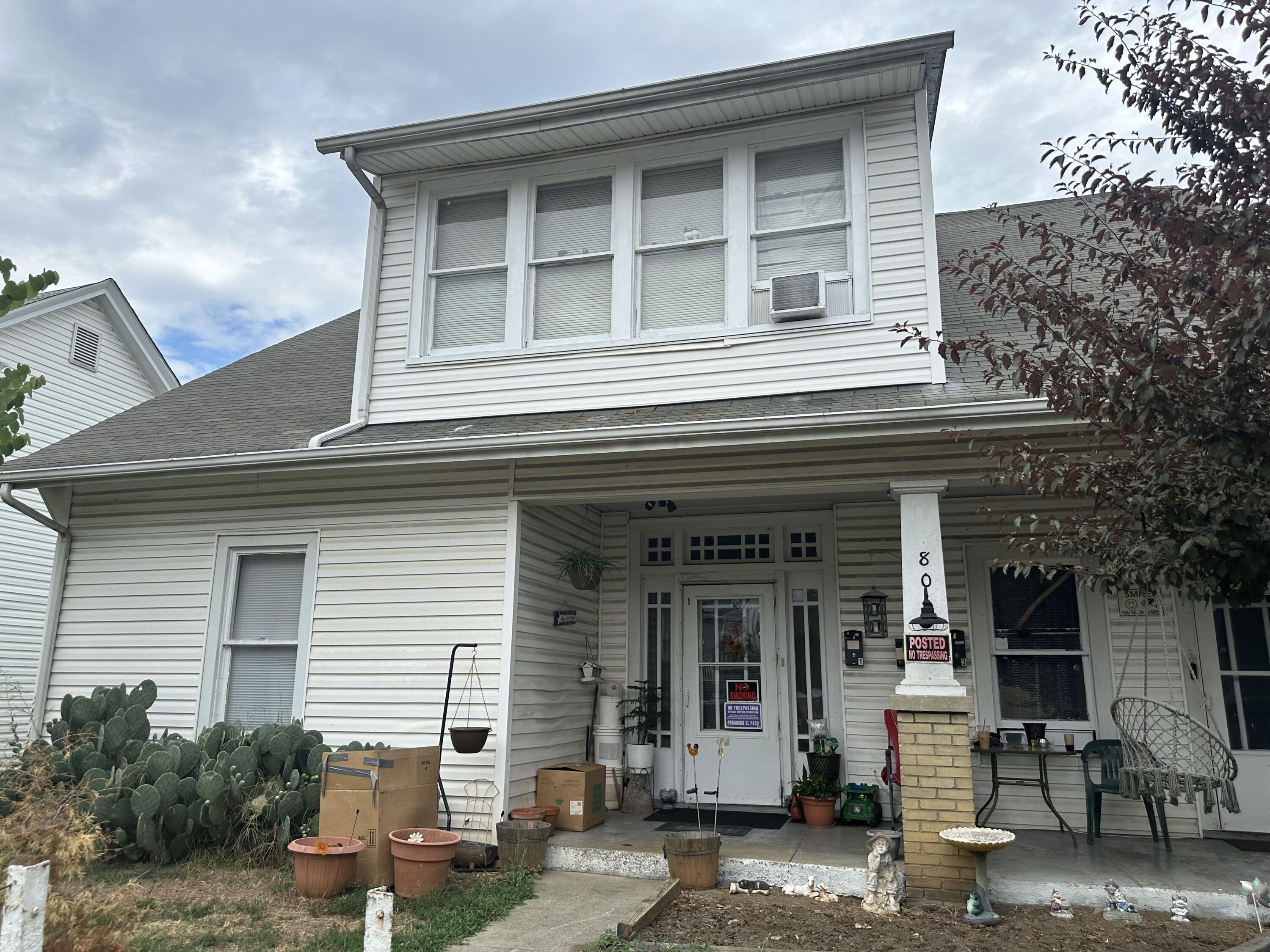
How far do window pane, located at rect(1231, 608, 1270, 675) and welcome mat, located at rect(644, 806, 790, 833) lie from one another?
12.3ft

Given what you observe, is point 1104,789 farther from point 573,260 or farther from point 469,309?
point 469,309

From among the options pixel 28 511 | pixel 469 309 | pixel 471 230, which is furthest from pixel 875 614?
pixel 28 511

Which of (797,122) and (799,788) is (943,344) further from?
(799,788)

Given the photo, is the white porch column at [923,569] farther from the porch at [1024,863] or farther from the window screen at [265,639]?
the window screen at [265,639]

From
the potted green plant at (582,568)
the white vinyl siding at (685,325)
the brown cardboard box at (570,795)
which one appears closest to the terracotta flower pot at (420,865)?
the brown cardboard box at (570,795)

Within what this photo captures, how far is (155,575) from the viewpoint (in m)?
7.71

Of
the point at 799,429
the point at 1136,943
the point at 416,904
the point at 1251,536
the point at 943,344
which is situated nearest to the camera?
the point at 1251,536

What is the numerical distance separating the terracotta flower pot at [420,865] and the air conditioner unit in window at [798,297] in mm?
4376

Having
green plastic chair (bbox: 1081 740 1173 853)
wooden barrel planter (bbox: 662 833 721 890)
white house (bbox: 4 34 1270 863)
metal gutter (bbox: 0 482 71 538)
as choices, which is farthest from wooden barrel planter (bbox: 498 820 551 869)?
metal gutter (bbox: 0 482 71 538)

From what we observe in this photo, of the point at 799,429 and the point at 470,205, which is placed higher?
the point at 470,205

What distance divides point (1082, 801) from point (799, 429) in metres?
3.92

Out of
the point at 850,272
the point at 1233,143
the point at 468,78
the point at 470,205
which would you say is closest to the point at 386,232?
the point at 470,205

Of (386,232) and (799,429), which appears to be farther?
(386,232)

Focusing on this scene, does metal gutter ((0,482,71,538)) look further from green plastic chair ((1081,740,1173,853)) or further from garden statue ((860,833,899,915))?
green plastic chair ((1081,740,1173,853))
